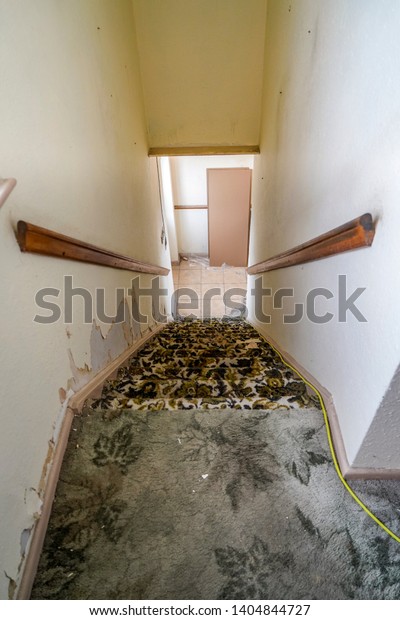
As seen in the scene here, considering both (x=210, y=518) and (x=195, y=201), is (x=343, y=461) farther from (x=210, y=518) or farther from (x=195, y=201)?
(x=195, y=201)

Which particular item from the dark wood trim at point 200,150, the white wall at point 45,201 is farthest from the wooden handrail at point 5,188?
the dark wood trim at point 200,150

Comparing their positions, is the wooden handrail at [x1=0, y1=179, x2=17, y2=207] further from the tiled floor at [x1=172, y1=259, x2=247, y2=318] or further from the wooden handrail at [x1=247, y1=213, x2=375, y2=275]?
the tiled floor at [x1=172, y1=259, x2=247, y2=318]

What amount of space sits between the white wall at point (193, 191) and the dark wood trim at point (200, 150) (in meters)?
1.90

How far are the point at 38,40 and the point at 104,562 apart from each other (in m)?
1.66

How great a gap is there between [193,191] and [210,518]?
5445mm

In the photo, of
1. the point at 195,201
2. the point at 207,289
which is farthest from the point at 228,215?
the point at 207,289

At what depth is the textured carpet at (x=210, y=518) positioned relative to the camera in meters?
0.92

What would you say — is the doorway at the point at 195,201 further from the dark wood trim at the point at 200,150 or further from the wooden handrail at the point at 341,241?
the wooden handrail at the point at 341,241

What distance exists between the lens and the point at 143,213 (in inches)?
120

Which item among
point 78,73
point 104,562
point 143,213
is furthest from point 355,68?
point 143,213

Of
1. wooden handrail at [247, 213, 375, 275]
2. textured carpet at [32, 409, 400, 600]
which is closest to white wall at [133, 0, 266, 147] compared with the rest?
wooden handrail at [247, 213, 375, 275]

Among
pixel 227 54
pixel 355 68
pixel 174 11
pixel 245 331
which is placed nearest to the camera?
pixel 355 68

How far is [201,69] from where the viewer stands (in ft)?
9.93

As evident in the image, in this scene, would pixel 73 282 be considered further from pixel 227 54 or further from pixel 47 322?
pixel 227 54
